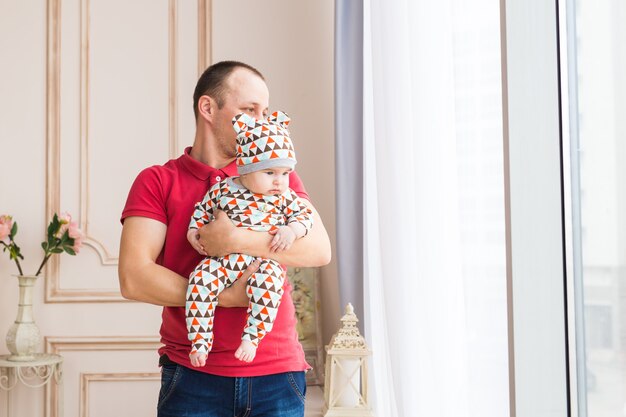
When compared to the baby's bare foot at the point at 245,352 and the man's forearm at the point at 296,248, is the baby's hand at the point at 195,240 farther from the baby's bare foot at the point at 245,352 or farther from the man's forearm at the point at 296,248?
the baby's bare foot at the point at 245,352

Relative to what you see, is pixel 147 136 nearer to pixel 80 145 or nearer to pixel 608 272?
pixel 80 145

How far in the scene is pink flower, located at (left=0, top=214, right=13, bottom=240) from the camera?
A: 3.11 metres

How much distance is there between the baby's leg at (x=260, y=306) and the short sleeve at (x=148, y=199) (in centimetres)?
25

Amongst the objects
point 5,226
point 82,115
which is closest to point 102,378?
point 5,226

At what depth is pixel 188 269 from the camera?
1542 mm

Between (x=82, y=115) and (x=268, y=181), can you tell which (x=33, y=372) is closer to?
(x=82, y=115)

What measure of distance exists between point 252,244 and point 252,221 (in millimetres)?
58

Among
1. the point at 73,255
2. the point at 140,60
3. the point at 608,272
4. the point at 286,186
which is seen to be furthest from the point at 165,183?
the point at 140,60

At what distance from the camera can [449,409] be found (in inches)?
66.9

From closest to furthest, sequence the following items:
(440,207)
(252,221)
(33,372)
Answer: (252,221) → (440,207) → (33,372)

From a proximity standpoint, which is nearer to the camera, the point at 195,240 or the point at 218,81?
the point at 195,240

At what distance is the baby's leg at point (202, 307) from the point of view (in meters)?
1.39

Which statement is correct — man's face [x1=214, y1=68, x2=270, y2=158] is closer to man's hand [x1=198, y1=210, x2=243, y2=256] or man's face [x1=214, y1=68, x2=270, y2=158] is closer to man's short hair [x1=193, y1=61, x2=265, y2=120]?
man's short hair [x1=193, y1=61, x2=265, y2=120]

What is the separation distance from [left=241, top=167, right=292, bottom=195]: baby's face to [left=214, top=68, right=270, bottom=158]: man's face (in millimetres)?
160
